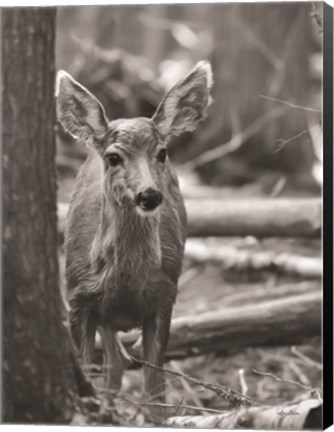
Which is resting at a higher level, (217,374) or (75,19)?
(75,19)

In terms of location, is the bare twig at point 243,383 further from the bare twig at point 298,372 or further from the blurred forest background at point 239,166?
the bare twig at point 298,372

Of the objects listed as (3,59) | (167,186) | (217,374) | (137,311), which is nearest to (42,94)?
(3,59)

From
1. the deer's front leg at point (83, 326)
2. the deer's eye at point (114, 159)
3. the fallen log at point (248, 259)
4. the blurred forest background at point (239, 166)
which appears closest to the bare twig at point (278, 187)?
the blurred forest background at point (239, 166)

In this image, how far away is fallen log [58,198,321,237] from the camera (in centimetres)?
704

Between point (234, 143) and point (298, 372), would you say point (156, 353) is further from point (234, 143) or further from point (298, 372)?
point (234, 143)

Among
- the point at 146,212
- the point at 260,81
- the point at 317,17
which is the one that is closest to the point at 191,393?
the point at 146,212

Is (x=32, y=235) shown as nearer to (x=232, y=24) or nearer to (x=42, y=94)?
(x=42, y=94)

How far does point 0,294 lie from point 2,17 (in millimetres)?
1478

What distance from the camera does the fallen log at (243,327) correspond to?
6.68 m

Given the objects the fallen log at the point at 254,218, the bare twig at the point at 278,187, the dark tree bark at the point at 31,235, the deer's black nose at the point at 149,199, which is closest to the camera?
the dark tree bark at the point at 31,235

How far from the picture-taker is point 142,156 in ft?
19.9

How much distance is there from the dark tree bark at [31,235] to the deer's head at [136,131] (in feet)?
0.59

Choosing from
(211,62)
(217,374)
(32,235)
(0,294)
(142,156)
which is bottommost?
(217,374)

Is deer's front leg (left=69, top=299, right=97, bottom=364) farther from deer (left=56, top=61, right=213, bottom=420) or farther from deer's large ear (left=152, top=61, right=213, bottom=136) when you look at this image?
deer's large ear (left=152, top=61, right=213, bottom=136)
